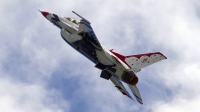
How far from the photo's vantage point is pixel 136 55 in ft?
137

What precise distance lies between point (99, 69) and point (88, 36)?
13.2ft

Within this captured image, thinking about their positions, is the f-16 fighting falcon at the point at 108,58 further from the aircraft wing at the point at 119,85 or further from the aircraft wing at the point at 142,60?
the aircraft wing at the point at 119,85

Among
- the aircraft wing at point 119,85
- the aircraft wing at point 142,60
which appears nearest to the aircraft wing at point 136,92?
the aircraft wing at point 142,60

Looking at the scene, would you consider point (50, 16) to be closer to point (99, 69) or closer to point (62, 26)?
point (62, 26)

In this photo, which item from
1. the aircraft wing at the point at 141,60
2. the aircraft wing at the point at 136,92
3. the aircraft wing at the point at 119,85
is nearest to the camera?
the aircraft wing at the point at 141,60

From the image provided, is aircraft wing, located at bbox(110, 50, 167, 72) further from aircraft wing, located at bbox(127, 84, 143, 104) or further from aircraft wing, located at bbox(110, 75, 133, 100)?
aircraft wing, located at bbox(110, 75, 133, 100)

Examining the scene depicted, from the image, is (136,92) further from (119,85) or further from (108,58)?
(108,58)

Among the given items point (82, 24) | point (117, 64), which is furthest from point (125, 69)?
point (82, 24)

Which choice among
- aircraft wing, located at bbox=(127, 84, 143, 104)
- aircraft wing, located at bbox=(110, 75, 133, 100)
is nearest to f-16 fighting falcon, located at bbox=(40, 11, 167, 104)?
aircraft wing, located at bbox=(127, 84, 143, 104)

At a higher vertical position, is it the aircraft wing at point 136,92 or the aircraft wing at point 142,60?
the aircraft wing at point 142,60

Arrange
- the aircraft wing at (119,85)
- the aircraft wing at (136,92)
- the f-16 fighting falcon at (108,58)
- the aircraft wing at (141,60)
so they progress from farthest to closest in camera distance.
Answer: the aircraft wing at (119,85), the aircraft wing at (136,92), the aircraft wing at (141,60), the f-16 fighting falcon at (108,58)

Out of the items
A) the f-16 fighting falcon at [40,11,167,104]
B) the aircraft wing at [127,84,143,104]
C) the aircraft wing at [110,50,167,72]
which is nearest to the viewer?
the f-16 fighting falcon at [40,11,167,104]

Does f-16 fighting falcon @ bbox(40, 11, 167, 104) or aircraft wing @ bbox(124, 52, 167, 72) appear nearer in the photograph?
f-16 fighting falcon @ bbox(40, 11, 167, 104)

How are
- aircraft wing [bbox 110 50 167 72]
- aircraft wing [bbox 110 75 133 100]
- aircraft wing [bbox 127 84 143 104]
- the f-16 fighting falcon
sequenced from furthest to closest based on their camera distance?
aircraft wing [bbox 110 75 133 100], aircraft wing [bbox 127 84 143 104], aircraft wing [bbox 110 50 167 72], the f-16 fighting falcon
